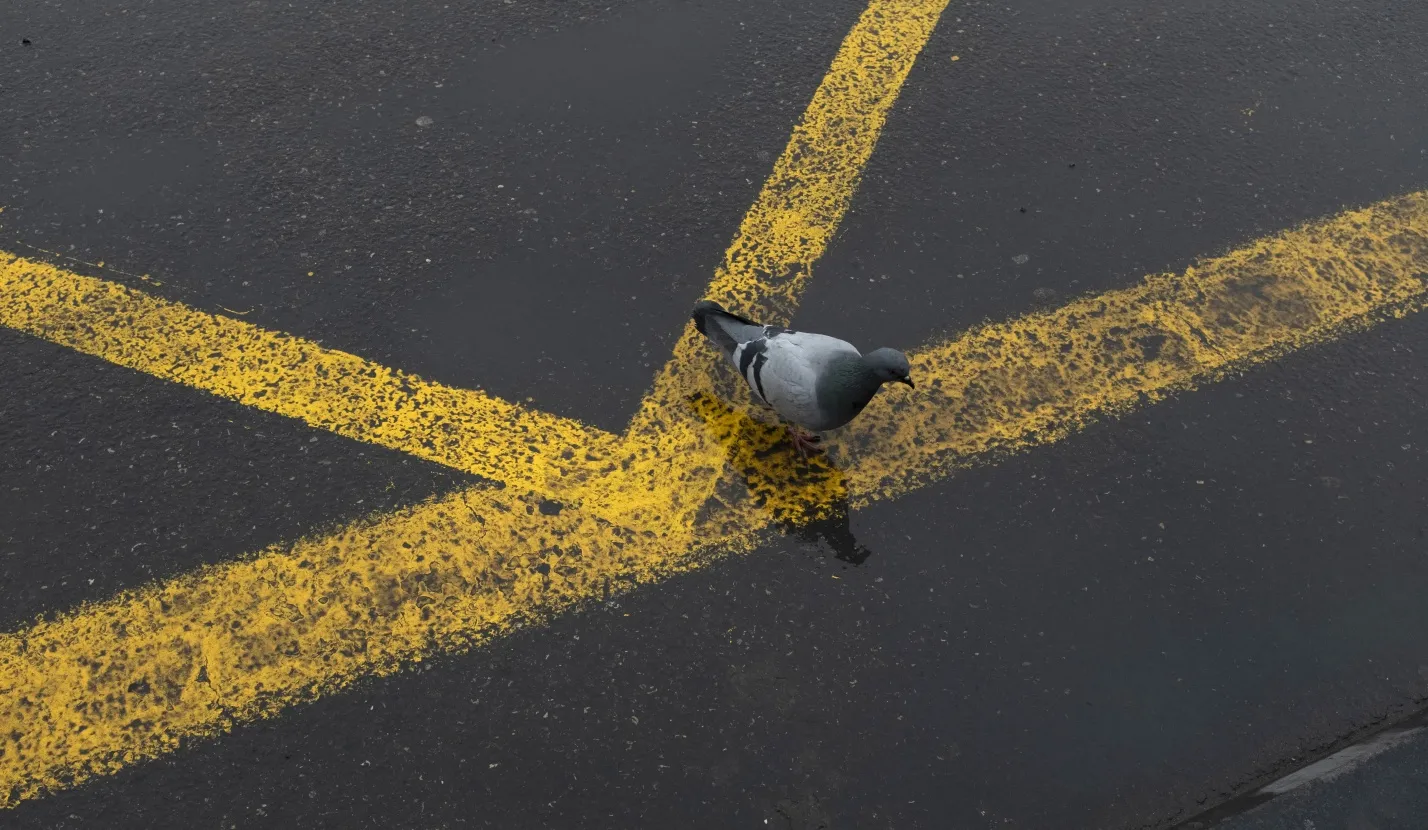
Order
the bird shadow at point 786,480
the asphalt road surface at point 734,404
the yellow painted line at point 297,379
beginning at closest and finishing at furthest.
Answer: the asphalt road surface at point 734,404
the bird shadow at point 786,480
the yellow painted line at point 297,379

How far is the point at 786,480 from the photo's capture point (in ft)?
10.7

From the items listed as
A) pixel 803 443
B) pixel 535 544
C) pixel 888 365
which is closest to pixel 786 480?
pixel 803 443

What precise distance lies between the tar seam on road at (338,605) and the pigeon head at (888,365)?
0.55 metres

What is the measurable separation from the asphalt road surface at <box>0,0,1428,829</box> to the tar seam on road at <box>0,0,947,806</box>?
0.02 m

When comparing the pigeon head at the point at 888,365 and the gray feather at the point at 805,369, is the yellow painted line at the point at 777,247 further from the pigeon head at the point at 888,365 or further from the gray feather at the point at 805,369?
the pigeon head at the point at 888,365

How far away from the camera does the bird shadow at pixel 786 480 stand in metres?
3.12

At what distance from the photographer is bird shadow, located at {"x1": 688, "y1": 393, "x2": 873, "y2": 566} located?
312 centimetres

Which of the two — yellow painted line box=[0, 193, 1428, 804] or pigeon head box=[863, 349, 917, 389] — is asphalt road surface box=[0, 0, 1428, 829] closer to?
yellow painted line box=[0, 193, 1428, 804]

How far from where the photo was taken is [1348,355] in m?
3.56

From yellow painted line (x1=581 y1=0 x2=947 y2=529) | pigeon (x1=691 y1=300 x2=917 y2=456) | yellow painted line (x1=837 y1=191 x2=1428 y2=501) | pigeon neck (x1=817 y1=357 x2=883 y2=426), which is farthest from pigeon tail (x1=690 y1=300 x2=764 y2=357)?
yellow painted line (x1=837 y1=191 x2=1428 y2=501)

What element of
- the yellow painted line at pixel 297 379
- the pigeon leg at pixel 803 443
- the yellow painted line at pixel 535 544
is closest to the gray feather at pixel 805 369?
Answer: the pigeon leg at pixel 803 443

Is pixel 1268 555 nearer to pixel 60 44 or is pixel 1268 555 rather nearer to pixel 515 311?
pixel 515 311

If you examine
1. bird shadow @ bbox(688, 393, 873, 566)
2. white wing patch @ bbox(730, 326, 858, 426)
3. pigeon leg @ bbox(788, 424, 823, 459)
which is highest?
white wing patch @ bbox(730, 326, 858, 426)

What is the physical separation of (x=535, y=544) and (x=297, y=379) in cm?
102
